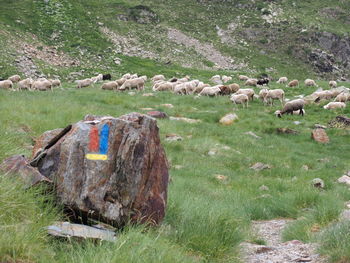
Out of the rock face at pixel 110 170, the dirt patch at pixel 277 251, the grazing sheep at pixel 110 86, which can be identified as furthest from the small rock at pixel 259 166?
the grazing sheep at pixel 110 86

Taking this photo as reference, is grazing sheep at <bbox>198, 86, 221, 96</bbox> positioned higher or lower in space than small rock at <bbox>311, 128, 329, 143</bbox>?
lower

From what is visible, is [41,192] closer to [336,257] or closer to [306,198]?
[336,257]

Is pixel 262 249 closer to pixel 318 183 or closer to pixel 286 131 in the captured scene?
pixel 318 183

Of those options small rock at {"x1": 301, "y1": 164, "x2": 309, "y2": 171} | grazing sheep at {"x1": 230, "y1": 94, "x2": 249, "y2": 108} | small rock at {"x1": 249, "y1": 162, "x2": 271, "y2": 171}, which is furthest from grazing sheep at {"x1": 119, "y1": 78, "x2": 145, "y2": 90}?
small rock at {"x1": 301, "y1": 164, "x2": 309, "y2": 171}

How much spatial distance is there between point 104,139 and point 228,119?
1338 centimetres

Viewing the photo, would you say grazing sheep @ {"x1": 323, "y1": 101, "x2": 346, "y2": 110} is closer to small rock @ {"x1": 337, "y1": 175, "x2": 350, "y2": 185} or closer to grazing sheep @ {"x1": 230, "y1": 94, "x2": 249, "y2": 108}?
grazing sheep @ {"x1": 230, "y1": 94, "x2": 249, "y2": 108}

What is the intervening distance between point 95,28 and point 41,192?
145 ft

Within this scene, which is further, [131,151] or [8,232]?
Result: [131,151]

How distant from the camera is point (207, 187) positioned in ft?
32.7

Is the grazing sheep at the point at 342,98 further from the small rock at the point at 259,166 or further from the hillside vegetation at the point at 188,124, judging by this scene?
the small rock at the point at 259,166

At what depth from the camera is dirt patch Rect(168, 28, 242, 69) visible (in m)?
49.3

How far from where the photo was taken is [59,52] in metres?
39.0

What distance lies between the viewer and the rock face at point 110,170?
4.99 meters

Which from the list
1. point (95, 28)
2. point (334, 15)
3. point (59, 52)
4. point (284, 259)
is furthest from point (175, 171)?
point (334, 15)
